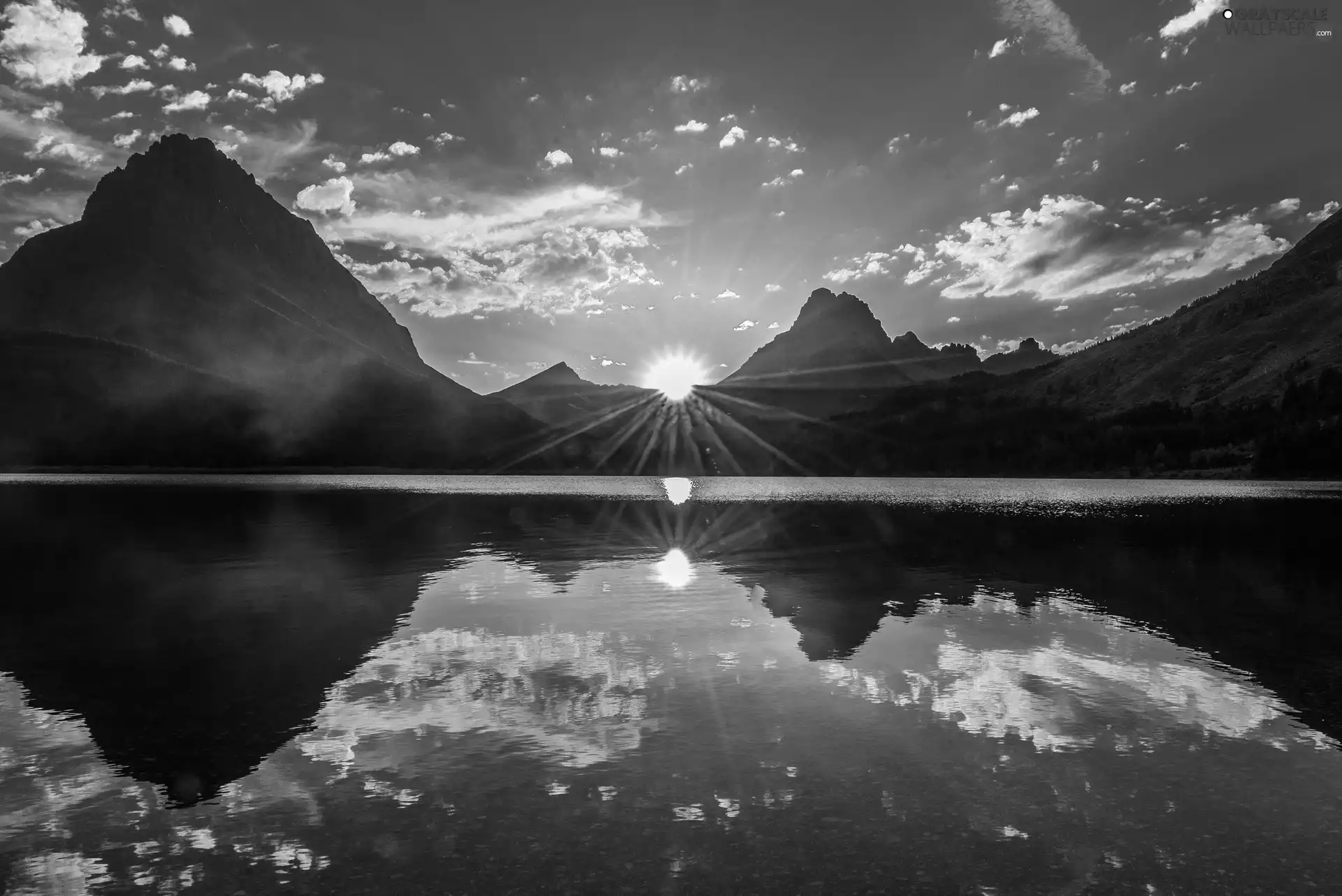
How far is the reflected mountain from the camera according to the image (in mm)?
23281

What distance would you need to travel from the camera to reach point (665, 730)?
20.6m

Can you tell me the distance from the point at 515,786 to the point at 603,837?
10.6ft

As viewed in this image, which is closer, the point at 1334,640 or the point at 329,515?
the point at 1334,640

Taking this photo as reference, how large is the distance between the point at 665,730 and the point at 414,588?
27632mm

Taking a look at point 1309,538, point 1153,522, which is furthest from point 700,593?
point 1153,522

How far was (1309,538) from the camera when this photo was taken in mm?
75312

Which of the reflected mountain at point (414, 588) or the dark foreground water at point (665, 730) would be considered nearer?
the dark foreground water at point (665, 730)

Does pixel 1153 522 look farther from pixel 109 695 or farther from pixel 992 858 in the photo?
pixel 109 695

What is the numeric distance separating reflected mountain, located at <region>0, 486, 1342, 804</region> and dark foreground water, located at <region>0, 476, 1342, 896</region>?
0.26m

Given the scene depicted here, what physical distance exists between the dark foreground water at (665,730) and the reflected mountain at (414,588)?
26 cm

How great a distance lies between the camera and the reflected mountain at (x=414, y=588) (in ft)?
76.4

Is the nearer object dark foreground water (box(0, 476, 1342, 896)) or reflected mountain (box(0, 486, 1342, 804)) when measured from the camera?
dark foreground water (box(0, 476, 1342, 896))

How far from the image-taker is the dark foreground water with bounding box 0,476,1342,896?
535 inches

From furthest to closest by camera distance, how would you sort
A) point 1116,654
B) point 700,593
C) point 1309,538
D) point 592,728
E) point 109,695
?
point 1309,538
point 700,593
point 1116,654
point 109,695
point 592,728
